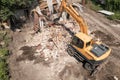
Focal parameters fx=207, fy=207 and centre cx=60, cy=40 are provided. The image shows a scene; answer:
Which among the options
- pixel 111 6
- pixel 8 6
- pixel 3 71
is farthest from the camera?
pixel 111 6

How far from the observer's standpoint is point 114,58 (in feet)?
58.8

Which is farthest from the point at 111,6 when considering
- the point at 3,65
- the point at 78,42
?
the point at 3,65

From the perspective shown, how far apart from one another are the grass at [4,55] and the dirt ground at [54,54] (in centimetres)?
47

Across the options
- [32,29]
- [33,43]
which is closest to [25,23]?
[32,29]

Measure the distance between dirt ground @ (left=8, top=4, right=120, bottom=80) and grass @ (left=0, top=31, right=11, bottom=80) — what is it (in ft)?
1.53

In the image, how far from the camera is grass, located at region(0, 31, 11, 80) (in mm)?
15759

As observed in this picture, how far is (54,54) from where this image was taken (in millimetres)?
18500

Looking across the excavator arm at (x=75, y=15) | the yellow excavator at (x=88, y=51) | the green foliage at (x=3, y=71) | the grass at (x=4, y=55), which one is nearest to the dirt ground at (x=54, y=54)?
the grass at (x=4, y=55)

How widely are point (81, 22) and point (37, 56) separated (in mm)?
4944

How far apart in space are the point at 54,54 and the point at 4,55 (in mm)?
4431

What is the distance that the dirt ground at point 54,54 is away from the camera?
54.5 ft

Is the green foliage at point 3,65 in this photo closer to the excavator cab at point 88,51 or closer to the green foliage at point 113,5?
the excavator cab at point 88,51

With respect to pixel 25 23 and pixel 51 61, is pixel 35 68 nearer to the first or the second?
pixel 51 61

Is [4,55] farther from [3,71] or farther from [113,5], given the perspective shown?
[113,5]
